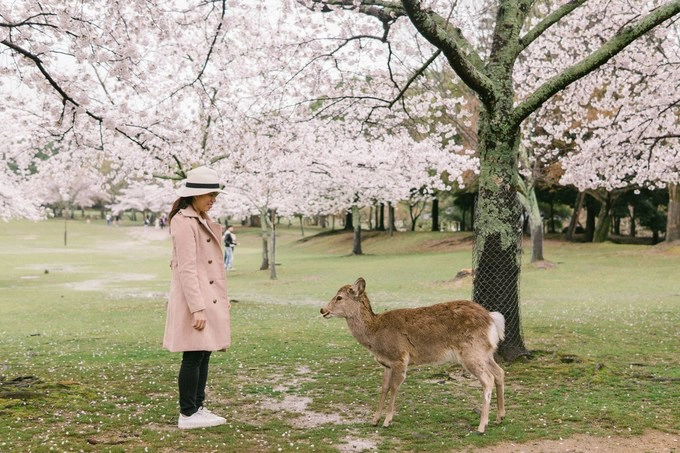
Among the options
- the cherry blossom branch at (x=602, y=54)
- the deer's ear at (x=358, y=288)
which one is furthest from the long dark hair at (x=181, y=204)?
the cherry blossom branch at (x=602, y=54)

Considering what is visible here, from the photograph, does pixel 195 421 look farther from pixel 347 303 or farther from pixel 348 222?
pixel 348 222

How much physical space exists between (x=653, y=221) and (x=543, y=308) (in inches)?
1374

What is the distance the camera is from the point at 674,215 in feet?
111

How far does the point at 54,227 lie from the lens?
84188 millimetres

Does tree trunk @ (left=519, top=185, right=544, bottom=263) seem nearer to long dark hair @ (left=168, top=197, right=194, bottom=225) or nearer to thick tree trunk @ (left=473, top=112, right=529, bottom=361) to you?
thick tree trunk @ (left=473, top=112, right=529, bottom=361)

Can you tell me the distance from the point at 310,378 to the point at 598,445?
4024 millimetres

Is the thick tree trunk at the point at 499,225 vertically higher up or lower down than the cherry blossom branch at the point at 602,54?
lower down

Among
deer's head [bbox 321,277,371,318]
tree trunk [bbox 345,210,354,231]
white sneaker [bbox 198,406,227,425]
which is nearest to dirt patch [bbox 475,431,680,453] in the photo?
deer's head [bbox 321,277,371,318]

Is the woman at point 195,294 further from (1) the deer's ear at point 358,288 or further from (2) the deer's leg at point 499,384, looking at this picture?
(2) the deer's leg at point 499,384

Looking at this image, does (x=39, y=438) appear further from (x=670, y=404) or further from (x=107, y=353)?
(x=670, y=404)

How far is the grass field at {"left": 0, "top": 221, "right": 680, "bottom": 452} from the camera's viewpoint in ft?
19.2

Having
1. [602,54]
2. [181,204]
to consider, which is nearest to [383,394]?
[181,204]

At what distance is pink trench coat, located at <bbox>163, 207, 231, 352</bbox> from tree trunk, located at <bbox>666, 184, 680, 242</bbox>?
33849mm

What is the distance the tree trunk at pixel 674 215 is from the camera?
33.7m
